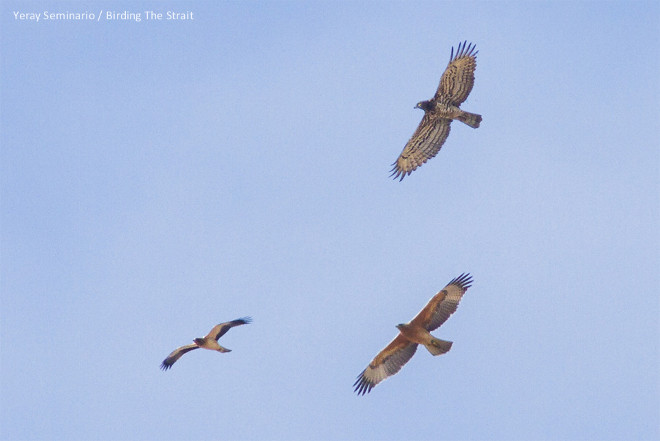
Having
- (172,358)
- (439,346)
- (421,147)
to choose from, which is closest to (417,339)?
(439,346)

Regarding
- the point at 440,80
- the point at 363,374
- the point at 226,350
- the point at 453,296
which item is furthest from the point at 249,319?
the point at 440,80

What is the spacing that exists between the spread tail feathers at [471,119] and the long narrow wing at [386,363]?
13.7 ft

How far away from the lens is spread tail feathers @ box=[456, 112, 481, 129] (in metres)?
17.9

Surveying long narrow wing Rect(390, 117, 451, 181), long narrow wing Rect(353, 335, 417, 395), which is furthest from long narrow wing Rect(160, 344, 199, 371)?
long narrow wing Rect(390, 117, 451, 181)

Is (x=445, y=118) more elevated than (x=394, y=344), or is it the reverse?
(x=445, y=118)

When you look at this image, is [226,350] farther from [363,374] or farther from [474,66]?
[474,66]

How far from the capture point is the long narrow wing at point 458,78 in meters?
18.2

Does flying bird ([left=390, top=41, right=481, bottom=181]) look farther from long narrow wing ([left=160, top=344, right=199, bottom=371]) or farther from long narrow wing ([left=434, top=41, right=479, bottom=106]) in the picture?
long narrow wing ([left=160, top=344, right=199, bottom=371])

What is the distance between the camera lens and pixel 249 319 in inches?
754

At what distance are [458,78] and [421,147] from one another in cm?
150

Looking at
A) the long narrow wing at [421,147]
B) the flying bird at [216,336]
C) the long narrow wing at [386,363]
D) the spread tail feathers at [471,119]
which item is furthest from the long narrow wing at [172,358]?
the spread tail feathers at [471,119]

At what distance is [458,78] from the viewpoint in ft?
59.7

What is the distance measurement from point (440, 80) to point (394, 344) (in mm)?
4981

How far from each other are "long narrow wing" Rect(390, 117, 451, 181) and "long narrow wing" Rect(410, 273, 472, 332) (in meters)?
2.72
